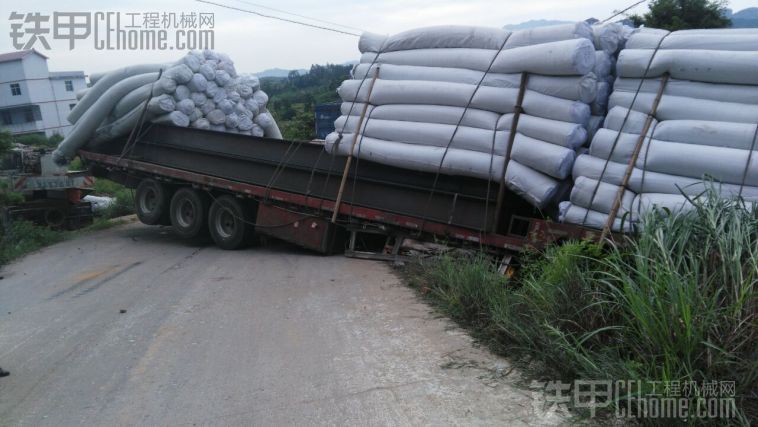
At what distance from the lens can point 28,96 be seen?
52125 millimetres

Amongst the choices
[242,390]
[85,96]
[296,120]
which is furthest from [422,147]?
[296,120]

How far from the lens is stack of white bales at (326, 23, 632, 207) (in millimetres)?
7309

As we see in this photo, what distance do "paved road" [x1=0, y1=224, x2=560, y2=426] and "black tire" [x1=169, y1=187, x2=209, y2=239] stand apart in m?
2.77

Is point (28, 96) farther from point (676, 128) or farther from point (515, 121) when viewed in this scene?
point (676, 128)

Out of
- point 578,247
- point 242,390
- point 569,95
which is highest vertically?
point 569,95

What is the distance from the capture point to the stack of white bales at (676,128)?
6.07 metres

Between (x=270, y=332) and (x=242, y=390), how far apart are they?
154 cm

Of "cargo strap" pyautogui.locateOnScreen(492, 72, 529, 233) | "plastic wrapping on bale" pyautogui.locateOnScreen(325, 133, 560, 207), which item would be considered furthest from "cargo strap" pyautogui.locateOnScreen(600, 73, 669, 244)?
"cargo strap" pyautogui.locateOnScreen(492, 72, 529, 233)

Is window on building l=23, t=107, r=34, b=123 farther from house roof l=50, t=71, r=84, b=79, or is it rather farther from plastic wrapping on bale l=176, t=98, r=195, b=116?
plastic wrapping on bale l=176, t=98, r=195, b=116

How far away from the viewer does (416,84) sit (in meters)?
9.09

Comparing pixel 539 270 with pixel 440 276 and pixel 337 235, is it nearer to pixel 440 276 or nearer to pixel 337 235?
pixel 440 276

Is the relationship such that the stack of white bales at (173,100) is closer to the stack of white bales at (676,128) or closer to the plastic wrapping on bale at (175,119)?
the plastic wrapping on bale at (175,119)

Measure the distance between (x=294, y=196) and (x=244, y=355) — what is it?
5.38 m

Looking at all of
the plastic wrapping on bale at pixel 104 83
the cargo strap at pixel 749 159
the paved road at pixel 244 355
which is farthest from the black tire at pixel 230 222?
the cargo strap at pixel 749 159
